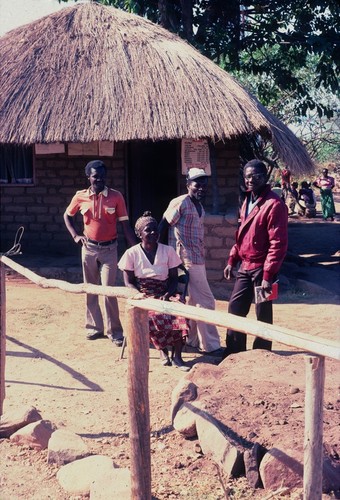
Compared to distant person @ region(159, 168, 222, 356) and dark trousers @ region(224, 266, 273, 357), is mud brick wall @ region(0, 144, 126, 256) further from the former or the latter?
dark trousers @ region(224, 266, 273, 357)

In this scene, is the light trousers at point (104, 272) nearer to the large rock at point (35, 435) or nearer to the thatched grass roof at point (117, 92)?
the large rock at point (35, 435)

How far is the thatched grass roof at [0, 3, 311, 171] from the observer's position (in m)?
8.38

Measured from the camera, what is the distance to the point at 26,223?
10.4m

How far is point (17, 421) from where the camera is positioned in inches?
164

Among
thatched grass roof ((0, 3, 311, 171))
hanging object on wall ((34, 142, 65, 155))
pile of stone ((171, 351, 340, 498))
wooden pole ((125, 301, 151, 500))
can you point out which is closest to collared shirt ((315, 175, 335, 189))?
thatched grass roof ((0, 3, 311, 171))

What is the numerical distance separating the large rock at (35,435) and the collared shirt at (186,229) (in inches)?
80.7

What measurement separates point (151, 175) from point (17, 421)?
748 cm

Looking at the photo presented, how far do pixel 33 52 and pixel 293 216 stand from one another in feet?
36.4

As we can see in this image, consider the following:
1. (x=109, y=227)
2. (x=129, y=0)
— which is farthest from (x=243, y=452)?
(x=129, y=0)

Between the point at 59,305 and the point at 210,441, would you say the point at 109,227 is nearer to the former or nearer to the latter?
the point at 59,305

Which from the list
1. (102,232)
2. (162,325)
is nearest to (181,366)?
(162,325)

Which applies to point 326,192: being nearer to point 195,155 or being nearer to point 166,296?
point 195,155

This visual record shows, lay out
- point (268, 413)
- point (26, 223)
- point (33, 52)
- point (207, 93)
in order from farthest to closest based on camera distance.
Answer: point (26, 223), point (33, 52), point (207, 93), point (268, 413)

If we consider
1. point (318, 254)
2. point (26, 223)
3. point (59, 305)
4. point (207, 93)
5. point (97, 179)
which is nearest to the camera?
point (97, 179)
